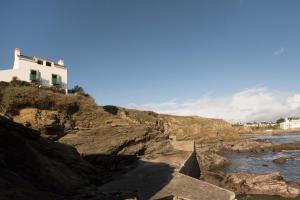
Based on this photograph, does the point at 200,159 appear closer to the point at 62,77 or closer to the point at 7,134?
the point at 62,77

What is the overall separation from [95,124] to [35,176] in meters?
18.0

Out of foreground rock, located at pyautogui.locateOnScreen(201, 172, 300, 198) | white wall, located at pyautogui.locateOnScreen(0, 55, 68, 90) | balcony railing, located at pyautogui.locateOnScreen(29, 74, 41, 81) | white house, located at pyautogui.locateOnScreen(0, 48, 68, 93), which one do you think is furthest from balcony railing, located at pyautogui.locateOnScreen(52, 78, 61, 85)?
foreground rock, located at pyautogui.locateOnScreen(201, 172, 300, 198)

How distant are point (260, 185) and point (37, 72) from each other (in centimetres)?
2751

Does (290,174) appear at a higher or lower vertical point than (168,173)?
lower

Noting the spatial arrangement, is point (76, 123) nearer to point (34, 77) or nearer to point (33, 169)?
point (34, 77)

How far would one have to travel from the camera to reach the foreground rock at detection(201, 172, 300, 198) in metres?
26.9

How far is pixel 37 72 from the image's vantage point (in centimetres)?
3412

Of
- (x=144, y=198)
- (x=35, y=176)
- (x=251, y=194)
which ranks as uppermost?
(x=35, y=176)

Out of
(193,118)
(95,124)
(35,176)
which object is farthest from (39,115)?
(193,118)

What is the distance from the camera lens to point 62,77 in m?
36.9

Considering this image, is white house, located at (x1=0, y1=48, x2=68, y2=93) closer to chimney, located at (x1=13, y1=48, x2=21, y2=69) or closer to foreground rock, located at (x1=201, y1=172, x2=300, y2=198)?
chimney, located at (x1=13, y1=48, x2=21, y2=69)

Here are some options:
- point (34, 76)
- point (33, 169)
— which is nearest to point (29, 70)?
point (34, 76)

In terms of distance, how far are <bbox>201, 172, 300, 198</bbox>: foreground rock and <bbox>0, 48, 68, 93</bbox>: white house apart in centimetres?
2250

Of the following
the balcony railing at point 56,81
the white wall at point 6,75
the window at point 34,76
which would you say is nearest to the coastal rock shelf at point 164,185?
the balcony railing at point 56,81
